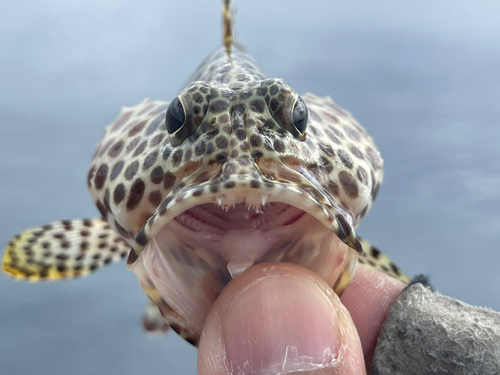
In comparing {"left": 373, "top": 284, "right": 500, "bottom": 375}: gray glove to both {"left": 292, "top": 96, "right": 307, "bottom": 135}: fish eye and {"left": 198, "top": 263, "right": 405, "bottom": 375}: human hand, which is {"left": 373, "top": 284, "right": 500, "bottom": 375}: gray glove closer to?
{"left": 198, "top": 263, "right": 405, "bottom": 375}: human hand

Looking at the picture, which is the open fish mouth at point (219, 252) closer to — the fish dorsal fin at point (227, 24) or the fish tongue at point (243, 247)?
the fish tongue at point (243, 247)

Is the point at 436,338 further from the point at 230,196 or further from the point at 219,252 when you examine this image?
the point at 230,196

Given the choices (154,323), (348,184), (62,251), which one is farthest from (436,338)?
(62,251)

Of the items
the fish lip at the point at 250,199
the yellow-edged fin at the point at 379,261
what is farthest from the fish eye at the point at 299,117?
the yellow-edged fin at the point at 379,261

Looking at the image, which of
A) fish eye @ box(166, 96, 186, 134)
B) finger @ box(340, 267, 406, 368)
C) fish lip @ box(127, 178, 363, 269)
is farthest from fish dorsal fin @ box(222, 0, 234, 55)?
fish lip @ box(127, 178, 363, 269)

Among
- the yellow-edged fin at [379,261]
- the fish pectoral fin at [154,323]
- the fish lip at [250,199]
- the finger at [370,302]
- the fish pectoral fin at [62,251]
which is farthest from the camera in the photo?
the fish pectoral fin at [154,323]

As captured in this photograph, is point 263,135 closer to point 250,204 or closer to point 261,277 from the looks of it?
point 250,204
